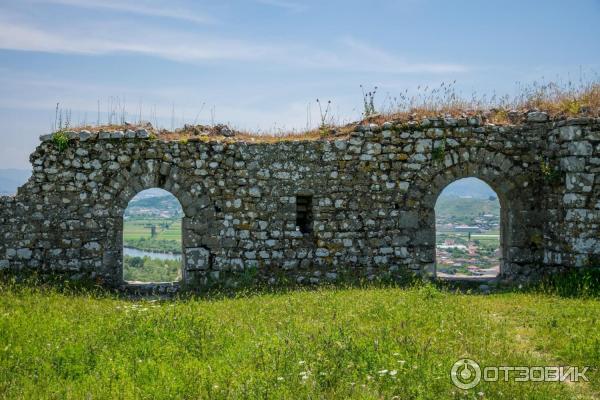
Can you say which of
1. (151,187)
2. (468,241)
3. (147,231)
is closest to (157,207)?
(147,231)

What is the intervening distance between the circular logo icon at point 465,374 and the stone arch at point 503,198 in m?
6.24

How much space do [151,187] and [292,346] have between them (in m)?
6.84

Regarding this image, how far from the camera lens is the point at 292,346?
6875 millimetres

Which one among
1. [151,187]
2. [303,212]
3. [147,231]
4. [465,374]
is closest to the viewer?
[465,374]

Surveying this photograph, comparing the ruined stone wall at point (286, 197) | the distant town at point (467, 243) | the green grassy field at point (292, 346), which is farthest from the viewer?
the distant town at point (467, 243)

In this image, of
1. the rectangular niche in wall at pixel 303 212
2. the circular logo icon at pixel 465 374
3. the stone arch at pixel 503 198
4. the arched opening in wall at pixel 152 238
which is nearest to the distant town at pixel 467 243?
the stone arch at pixel 503 198

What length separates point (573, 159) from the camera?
1144 centimetres

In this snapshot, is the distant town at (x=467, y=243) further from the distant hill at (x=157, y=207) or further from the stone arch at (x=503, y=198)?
the distant hill at (x=157, y=207)

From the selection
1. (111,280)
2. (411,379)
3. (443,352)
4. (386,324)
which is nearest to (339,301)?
(386,324)

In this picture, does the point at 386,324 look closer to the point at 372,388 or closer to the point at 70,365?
the point at 372,388

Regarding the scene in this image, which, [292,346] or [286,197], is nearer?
[292,346]

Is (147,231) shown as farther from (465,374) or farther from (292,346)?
(465,374)

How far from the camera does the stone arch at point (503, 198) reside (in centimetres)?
1224

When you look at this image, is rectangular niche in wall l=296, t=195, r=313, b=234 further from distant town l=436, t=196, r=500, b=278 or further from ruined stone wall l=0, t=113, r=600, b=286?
distant town l=436, t=196, r=500, b=278
